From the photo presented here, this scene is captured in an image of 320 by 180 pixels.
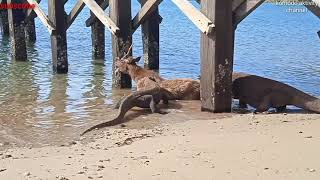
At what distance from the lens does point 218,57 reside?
7.17 meters

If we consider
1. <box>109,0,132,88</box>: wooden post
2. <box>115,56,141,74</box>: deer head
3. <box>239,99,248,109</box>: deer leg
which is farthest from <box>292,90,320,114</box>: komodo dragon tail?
<box>109,0,132,88</box>: wooden post

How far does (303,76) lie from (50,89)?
17.2 ft

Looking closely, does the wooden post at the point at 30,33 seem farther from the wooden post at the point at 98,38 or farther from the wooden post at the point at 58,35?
the wooden post at the point at 58,35

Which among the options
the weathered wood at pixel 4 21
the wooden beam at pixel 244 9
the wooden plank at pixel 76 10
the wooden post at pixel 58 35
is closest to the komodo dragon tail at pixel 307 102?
the wooden beam at pixel 244 9

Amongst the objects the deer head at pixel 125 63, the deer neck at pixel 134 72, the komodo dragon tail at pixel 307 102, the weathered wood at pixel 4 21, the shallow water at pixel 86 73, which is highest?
the weathered wood at pixel 4 21

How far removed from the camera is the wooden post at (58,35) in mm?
11591

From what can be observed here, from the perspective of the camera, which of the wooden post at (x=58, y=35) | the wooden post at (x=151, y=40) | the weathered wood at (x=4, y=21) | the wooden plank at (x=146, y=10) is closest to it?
the wooden plank at (x=146, y=10)

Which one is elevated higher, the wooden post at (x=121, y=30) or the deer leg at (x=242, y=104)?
the wooden post at (x=121, y=30)

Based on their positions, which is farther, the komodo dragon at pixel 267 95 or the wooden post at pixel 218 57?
the komodo dragon at pixel 267 95

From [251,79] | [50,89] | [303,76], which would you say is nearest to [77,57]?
[50,89]

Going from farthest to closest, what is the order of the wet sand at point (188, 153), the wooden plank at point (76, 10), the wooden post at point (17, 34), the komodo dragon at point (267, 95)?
the wooden post at point (17, 34)
the wooden plank at point (76, 10)
the komodo dragon at point (267, 95)
the wet sand at point (188, 153)

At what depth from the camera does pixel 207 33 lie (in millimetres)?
7086

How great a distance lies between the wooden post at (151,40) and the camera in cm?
1216

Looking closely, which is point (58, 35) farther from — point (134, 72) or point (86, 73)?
point (134, 72)
